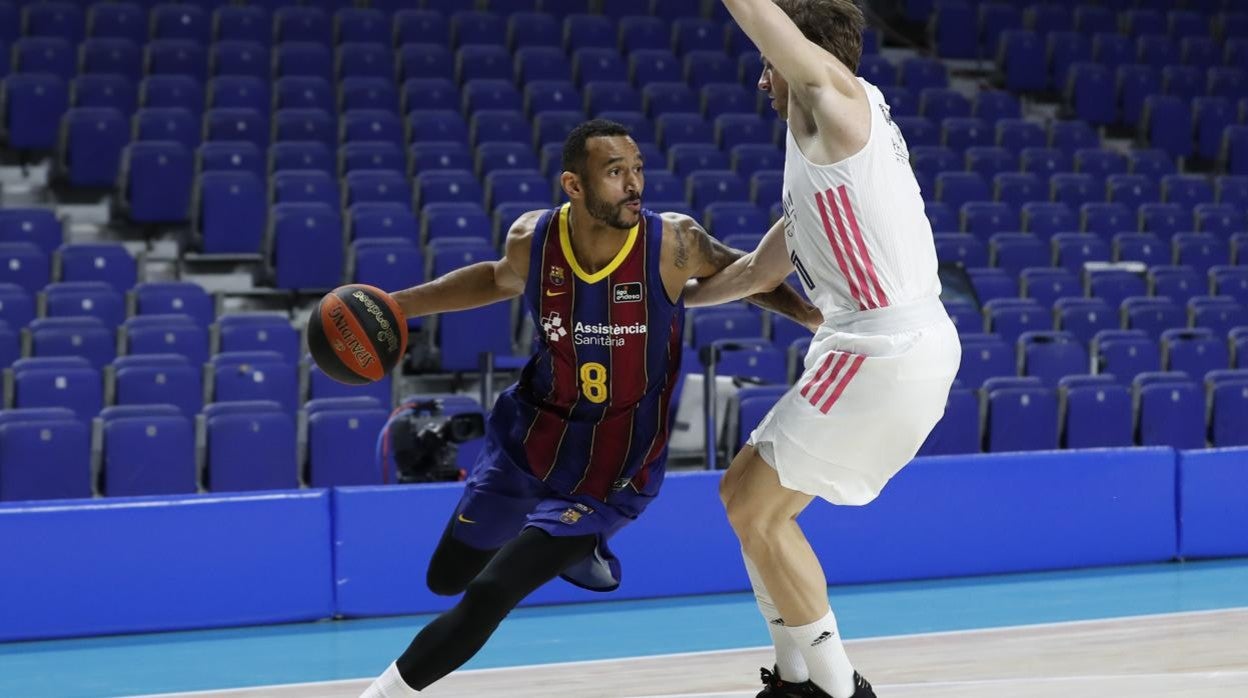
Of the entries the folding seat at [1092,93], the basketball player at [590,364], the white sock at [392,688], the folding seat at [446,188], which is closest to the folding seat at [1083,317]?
the folding seat at [446,188]

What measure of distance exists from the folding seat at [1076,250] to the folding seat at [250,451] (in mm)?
6860

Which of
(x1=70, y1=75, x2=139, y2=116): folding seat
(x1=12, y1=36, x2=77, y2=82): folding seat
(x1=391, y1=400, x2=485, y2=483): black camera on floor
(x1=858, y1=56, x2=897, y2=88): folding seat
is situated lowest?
(x1=391, y1=400, x2=485, y2=483): black camera on floor

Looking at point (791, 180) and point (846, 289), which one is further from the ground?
point (791, 180)

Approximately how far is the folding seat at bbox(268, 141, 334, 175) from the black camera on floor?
14.6 feet

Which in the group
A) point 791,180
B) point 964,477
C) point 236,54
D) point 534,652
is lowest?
point 534,652

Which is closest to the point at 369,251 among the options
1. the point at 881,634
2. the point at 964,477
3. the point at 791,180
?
the point at 964,477

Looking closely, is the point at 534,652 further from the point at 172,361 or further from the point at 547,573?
the point at 172,361

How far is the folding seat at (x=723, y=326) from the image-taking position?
10.1m

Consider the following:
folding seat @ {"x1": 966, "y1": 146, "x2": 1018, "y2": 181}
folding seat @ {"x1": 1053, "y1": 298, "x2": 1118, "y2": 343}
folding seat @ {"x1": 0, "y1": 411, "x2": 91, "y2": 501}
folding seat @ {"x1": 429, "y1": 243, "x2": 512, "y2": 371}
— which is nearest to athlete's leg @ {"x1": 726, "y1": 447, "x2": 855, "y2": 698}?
folding seat @ {"x1": 0, "y1": 411, "x2": 91, "y2": 501}

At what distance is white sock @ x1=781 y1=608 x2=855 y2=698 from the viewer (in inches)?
152

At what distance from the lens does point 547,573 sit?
4.09 metres

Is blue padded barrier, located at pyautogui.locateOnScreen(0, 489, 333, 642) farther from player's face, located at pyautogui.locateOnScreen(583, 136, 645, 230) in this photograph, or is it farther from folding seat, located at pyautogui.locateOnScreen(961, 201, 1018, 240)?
folding seat, located at pyautogui.locateOnScreen(961, 201, 1018, 240)

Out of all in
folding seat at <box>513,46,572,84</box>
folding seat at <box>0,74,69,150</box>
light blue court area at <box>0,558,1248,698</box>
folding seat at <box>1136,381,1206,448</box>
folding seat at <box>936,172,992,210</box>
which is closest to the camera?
light blue court area at <box>0,558,1248,698</box>

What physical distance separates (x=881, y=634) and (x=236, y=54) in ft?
26.9
